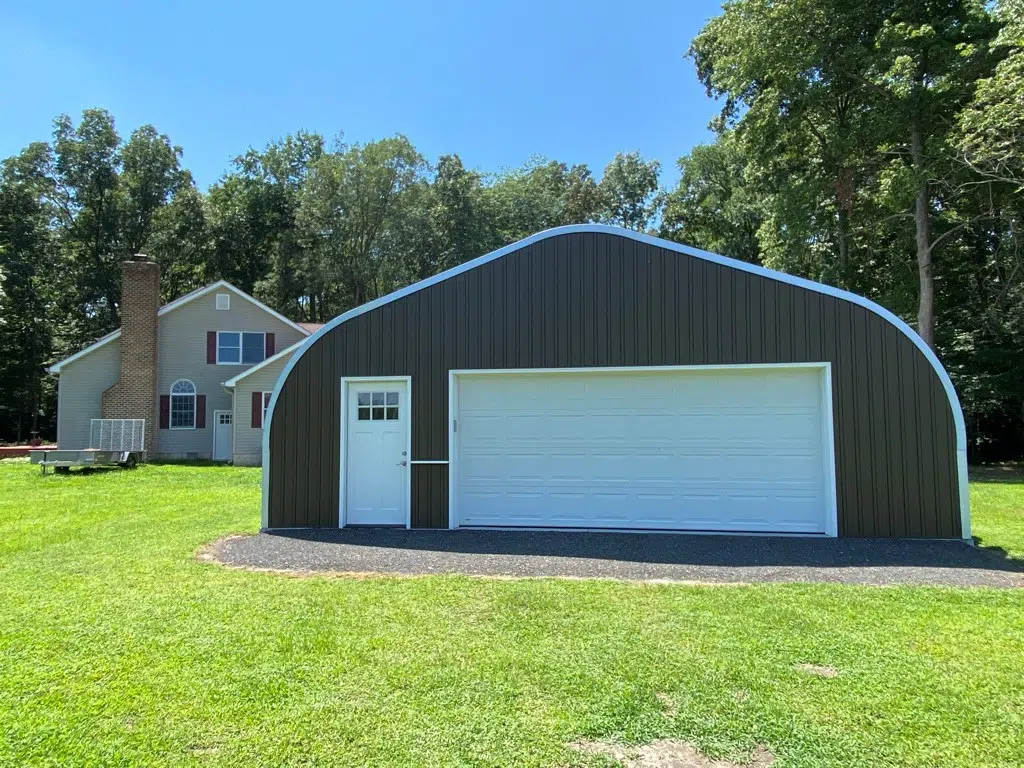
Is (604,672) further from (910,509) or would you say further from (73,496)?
(73,496)

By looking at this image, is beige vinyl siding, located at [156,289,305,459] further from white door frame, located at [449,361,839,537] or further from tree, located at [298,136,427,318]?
white door frame, located at [449,361,839,537]

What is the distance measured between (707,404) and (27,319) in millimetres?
35839

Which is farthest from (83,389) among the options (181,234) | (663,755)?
(663,755)

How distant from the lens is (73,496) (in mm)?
12102

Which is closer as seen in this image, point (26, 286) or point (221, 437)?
point (221, 437)

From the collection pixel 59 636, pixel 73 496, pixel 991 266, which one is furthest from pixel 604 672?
pixel 991 266

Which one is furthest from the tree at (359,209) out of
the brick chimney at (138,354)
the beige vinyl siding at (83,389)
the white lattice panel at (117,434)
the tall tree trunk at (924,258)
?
the tall tree trunk at (924,258)

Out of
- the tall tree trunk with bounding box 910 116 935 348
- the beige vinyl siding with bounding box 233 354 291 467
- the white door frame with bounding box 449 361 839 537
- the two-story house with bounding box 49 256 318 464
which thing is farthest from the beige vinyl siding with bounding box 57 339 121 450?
the tall tree trunk with bounding box 910 116 935 348

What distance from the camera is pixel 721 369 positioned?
812 centimetres

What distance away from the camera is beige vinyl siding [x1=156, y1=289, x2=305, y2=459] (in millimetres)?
20625

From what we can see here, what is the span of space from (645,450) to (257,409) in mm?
14774

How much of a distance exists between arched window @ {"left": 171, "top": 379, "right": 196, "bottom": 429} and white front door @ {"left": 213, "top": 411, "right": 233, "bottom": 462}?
0.74 m

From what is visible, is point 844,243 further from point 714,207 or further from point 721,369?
point 721,369

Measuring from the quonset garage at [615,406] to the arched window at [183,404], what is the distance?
46.1 feet
